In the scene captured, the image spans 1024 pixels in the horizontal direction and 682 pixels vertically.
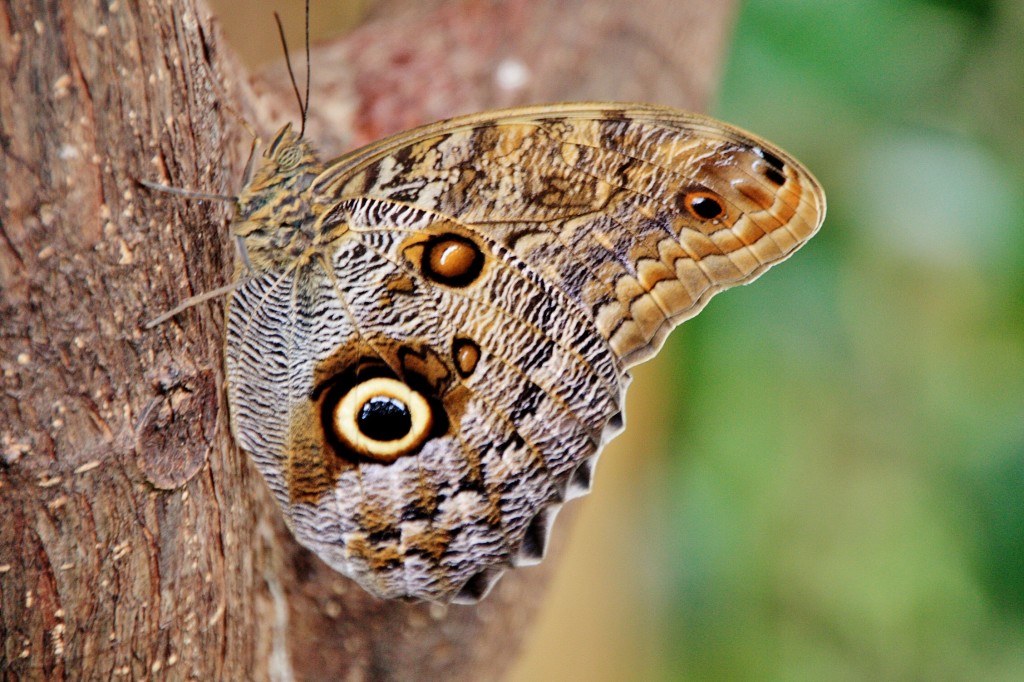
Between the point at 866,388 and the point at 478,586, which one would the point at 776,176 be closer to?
the point at 478,586

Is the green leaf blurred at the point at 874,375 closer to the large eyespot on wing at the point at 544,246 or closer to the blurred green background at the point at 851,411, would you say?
the blurred green background at the point at 851,411

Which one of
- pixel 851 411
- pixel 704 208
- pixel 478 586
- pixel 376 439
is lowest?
pixel 478 586

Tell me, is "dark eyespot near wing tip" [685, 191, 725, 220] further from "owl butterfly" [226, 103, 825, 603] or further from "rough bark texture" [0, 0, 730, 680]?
"rough bark texture" [0, 0, 730, 680]

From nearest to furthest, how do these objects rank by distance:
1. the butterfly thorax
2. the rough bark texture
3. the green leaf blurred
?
the rough bark texture < the butterfly thorax < the green leaf blurred

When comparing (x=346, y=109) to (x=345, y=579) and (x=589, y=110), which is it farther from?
(x=345, y=579)

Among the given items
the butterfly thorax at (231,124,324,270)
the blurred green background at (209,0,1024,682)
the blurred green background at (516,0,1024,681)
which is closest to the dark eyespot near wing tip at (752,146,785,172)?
the butterfly thorax at (231,124,324,270)

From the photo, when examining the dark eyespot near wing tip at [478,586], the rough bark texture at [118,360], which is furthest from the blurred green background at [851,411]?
the rough bark texture at [118,360]

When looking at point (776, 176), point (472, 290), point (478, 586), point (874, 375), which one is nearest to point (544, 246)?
point (472, 290)
